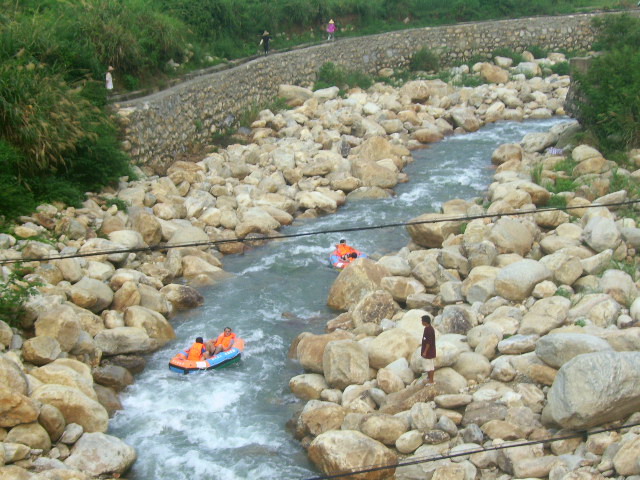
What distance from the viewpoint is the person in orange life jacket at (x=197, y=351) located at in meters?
11.6

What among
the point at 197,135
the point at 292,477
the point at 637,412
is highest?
the point at 197,135

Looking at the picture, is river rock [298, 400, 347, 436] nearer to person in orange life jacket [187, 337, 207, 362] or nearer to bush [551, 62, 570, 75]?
person in orange life jacket [187, 337, 207, 362]

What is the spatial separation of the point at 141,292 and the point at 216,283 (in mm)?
1814

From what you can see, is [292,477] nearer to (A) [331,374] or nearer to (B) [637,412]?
(A) [331,374]

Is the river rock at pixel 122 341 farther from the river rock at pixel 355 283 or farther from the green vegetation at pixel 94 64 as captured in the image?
the green vegetation at pixel 94 64

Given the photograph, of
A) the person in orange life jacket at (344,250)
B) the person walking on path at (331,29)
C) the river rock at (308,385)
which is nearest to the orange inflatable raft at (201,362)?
the river rock at (308,385)

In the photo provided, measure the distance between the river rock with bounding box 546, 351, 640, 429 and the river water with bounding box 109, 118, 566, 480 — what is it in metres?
3.03

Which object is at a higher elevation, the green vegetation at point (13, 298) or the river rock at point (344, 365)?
the green vegetation at point (13, 298)

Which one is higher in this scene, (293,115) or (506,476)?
(293,115)

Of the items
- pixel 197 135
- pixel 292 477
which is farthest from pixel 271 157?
pixel 292 477

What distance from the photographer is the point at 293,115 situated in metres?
24.2

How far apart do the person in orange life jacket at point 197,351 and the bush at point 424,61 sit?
2304cm

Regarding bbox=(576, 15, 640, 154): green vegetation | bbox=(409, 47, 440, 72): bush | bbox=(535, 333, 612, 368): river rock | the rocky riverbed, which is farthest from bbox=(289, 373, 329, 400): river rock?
bbox=(409, 47, 440, 72): bush

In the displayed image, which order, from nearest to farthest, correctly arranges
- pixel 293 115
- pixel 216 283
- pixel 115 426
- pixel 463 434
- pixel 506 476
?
pixel 506 476, pixel 463 434, pixel 115 426, pixel 216 283, pixel 293 115
